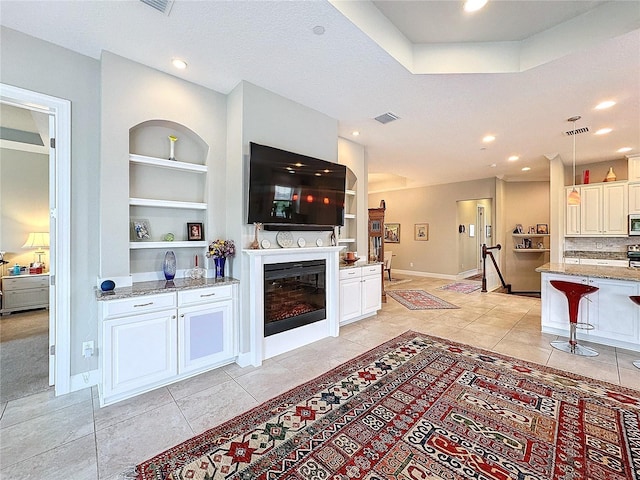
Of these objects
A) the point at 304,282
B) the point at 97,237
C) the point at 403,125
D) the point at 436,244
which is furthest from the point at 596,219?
the point at 97,237

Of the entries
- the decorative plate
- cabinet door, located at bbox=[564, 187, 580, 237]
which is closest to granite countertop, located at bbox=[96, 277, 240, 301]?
the decorative plate

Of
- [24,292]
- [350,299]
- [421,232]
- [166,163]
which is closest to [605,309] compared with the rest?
[350,299]

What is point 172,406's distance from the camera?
7.45ft

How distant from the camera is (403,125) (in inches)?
168

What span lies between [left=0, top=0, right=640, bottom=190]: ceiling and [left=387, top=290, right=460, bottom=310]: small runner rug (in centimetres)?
338

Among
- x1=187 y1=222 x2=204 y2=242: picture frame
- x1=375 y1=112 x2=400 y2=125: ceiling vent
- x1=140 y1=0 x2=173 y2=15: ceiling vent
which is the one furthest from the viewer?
x1=375 y1=112 x2=400 y2=125: ceiling vent

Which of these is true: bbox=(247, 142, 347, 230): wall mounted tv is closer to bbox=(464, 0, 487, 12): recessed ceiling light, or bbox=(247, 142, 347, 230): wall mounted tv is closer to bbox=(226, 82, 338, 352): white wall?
bbox=(226, 82, 338, 352): white wall

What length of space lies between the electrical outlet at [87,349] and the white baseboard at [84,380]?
16cm

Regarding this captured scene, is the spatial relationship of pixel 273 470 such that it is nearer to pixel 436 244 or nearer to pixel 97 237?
pixel 97 237

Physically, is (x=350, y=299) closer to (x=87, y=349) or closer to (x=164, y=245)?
(x=164, y=245)

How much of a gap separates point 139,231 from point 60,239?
0.60 m

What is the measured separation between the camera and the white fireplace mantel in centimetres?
297

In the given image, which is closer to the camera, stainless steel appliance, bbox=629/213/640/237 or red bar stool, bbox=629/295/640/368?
red bar stool, bbox=629/295/640/368

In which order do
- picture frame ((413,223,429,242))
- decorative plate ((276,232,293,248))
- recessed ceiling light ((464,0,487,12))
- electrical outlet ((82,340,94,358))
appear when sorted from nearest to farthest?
1. recessed ceiling light ((464,0,487,12))
2. electrical outlet ((82,340,94,358))
3. decorative plate ((276,232,293,248))
4. picture frame ((413,223,429,242))
